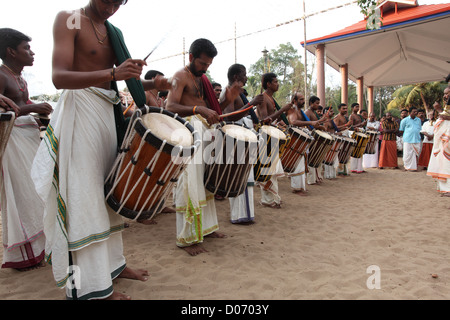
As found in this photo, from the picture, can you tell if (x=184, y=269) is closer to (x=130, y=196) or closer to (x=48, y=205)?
(x=130, y=196)

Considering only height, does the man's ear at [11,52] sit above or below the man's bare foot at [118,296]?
above

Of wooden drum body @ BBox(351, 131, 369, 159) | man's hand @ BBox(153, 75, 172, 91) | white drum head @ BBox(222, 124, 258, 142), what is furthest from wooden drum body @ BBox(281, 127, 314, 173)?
wooden drum body @ BBox(351, 131, 369, 159)

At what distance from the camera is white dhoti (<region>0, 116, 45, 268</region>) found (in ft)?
9.02

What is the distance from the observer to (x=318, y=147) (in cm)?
616

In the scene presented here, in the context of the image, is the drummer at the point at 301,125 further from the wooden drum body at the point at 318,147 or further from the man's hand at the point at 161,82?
the man's hand at the point at 161,82

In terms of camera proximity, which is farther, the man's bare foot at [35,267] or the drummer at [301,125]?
the drummer at [301,125]

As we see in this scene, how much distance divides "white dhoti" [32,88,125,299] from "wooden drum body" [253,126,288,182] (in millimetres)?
2385

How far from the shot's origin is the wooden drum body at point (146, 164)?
1.88m

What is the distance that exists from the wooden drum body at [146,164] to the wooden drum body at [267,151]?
211 cm

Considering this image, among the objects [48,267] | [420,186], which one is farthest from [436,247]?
[420,186]

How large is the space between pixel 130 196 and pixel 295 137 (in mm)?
3657

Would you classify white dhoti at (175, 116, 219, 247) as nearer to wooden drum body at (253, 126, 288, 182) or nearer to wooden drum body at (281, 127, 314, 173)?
wooden drum body at (253, 126, 288, 182)

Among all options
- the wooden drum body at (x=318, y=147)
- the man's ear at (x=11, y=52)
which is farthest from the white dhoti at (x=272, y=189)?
the man's ear at (x=11, y=52)

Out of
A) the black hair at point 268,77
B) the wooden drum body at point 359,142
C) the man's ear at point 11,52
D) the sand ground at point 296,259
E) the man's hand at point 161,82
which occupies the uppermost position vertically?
the black hair at point 268,77
